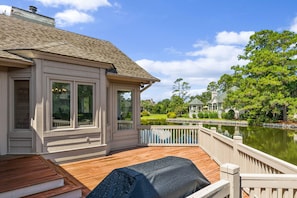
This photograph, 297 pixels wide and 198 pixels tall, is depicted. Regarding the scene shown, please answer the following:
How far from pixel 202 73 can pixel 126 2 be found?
49409 mm

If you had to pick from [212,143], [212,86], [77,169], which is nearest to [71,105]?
[77,169]

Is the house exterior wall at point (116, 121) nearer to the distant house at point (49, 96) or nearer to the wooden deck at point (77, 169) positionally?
the distant house at point (49, 96)

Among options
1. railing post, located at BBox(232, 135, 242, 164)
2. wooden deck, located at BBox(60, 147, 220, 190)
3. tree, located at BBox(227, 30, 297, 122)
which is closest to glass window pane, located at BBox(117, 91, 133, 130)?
wooden deck, located at BBox(60, 147, 220, 190)

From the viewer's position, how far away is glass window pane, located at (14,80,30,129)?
5574 millimetres

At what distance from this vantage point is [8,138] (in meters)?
5.50

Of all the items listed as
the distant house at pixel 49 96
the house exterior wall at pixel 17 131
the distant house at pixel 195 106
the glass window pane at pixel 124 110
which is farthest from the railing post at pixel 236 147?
the distant house at pixel 195 106

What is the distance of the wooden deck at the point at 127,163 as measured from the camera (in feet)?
15.7

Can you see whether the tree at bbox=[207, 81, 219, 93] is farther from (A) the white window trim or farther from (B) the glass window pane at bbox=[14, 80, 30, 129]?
(B) the glass window pane at bbox=[14, 80, 30, 129]

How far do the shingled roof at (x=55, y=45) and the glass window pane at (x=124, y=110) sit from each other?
0.87 meters

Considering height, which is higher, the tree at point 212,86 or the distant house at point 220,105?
the tree at point 212,86

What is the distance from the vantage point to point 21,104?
5590 millimetres

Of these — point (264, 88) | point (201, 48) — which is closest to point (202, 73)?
point (201, 48)

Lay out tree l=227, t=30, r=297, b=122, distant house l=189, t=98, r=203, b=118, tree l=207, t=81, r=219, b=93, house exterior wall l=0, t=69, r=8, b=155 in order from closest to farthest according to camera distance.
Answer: house exterior wall l=0, t=69, r=8, b=155 → tree l=227, t=30, r=297, b=122 → distant house l=189, t=98, r=203, b=118 → tree l=207, t=81, r=219, b=93

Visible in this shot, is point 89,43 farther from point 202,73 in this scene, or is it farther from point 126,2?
point 202,73
